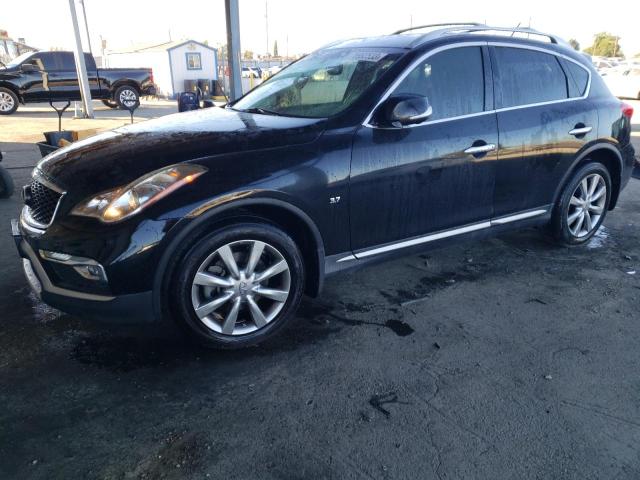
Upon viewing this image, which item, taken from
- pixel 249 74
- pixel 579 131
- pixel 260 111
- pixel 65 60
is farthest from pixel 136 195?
pixel 249 74

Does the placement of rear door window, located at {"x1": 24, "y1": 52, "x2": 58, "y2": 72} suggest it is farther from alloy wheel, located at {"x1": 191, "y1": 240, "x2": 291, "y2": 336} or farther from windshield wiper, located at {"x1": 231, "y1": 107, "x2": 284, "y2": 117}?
alloy wheel, located at {"x1": 191, "y1": 240, "x2": 291, "y2": 336}

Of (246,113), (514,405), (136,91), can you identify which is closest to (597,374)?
(514,405)

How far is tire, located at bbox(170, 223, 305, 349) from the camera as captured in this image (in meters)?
2.69

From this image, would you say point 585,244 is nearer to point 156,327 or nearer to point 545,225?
point 545,225

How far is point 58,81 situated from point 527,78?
628 inches

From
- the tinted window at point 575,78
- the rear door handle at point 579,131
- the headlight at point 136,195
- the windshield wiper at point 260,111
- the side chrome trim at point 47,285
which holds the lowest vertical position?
the side chrome trim at point 47,285

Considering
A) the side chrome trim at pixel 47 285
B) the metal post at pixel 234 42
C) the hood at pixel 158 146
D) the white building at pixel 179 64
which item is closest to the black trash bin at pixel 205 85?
the white building at pixel 179 64

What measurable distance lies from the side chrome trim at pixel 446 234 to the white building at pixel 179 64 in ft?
71.1

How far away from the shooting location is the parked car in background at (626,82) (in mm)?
20781

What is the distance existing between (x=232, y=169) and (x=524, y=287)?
244 cm

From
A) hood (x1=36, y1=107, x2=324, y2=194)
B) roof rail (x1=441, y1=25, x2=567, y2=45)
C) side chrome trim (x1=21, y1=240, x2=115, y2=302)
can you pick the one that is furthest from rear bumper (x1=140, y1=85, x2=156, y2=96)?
side chrome trim (x1=21, y1=240, x2=115, y2=302)

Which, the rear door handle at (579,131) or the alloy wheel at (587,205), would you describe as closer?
the rear door handle at (579,131)

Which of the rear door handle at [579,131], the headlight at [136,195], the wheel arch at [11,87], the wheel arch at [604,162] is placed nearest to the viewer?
the headlight at [136,195]

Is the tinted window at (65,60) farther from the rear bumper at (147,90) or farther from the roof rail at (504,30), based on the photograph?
the roof rail at (504,30)
